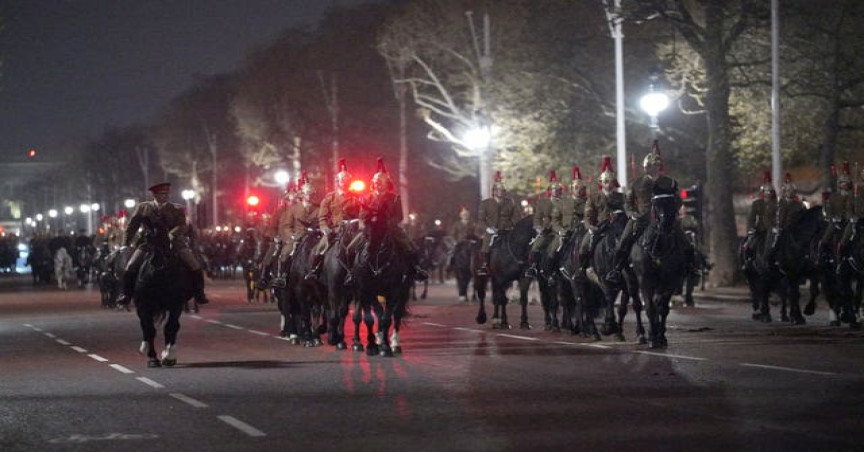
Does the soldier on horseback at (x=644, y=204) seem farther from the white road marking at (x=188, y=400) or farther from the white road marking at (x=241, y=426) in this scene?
the white road marking at (x=241, y=426)

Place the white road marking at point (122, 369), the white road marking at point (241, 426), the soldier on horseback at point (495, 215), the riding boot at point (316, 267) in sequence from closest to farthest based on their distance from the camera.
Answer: the white road marking at point (241, 426), the white road marking at point (122, 369), the riding boot at point (316, 267), the soldier on horseback at point (495, 215)

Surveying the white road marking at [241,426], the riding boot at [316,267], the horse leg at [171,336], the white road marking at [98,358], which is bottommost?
the white road marking at [241,426]

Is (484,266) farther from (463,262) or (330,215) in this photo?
(463,262)

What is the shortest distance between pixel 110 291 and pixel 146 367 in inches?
792

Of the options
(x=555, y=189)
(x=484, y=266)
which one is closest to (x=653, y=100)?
(x=484, y=266)

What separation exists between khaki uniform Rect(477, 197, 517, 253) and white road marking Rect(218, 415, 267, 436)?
45.7 ft

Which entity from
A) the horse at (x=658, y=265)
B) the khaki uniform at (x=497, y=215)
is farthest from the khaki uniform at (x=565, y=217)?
the horse at (x=658, y=265)

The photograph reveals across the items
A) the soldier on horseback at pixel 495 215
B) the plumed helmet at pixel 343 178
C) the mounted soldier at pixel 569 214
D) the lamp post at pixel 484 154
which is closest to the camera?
the plumed helmet at pixel 343 178

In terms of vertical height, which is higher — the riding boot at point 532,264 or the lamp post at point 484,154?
the lamp post at point 484,154

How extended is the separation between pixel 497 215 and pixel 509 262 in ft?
2.96

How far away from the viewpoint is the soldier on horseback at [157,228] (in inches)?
790

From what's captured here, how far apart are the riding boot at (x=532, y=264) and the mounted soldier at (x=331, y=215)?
4365 millimetres

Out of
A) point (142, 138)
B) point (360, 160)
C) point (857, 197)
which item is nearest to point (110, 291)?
point (857, 197)

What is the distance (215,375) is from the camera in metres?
18.8
